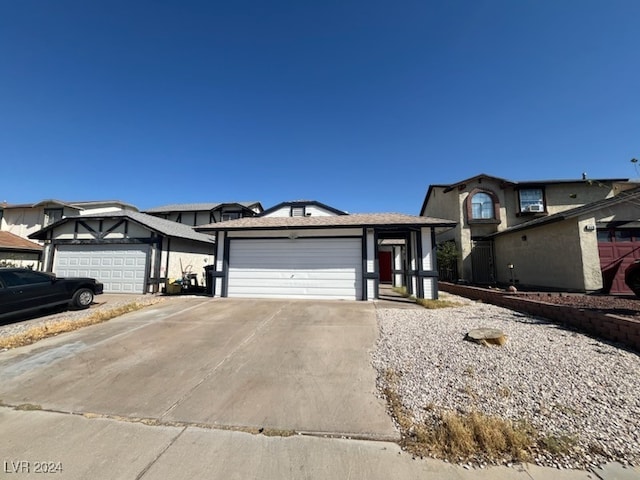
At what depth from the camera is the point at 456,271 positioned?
17766 mm

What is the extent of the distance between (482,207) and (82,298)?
2048 centimetres

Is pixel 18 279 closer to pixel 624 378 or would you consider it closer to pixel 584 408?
pixel 584 408

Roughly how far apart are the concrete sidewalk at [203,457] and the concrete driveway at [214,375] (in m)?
0.22

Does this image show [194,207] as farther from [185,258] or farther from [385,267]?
[385,267]

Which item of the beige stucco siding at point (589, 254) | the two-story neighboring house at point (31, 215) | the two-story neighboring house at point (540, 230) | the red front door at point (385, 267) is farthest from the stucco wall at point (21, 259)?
the beige stucco siding at point (589, 254)

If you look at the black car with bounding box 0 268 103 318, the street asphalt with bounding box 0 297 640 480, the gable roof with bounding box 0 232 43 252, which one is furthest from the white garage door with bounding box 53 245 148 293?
the street asphalt with bounding box 0 297 640 480

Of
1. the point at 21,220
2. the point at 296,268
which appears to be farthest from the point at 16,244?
the point at 296,268

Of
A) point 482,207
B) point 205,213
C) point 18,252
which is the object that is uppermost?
point 205,213

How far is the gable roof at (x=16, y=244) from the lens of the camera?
A: 16.0 meters

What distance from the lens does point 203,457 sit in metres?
2.38

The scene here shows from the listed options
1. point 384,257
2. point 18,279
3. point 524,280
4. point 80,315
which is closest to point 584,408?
point 80,315

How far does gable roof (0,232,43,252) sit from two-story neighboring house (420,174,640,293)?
26.5 metres

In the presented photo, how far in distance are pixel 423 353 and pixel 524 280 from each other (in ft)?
40.2

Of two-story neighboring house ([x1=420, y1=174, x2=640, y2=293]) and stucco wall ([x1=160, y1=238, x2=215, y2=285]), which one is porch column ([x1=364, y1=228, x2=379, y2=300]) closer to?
two-story neighboring house ([x1=420, y1=174, x2=640, y2=293])
